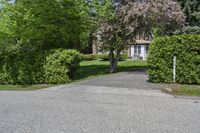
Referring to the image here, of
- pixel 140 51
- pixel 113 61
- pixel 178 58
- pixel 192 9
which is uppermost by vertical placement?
pixel 192 9

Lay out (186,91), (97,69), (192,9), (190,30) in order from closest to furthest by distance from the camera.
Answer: (186,91) → (190,30) → (192,9) → (97,69)

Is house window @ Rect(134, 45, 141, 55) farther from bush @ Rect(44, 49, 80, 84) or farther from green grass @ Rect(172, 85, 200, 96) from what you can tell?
green grass @ Rect(172, 85, 200, 96)

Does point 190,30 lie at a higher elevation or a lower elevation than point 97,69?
higher

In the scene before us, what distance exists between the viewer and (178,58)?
58.1 feet

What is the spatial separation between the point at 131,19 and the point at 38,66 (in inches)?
306

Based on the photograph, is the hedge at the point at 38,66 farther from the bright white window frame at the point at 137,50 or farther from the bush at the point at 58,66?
the bright white window frame at the point at 137,50

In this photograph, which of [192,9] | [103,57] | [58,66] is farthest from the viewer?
[103,57]

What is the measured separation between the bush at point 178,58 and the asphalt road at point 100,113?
314 centimetres

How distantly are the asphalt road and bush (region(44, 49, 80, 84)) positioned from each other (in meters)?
4.24

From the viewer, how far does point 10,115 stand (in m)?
→ 9.70

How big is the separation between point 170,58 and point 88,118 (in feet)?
31.4

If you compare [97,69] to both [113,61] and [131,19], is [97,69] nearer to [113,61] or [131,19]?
[113,61]

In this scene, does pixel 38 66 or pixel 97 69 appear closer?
pixel 38 66

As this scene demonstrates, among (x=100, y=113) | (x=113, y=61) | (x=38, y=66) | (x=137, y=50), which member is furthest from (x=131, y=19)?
(x=137, y=50)
